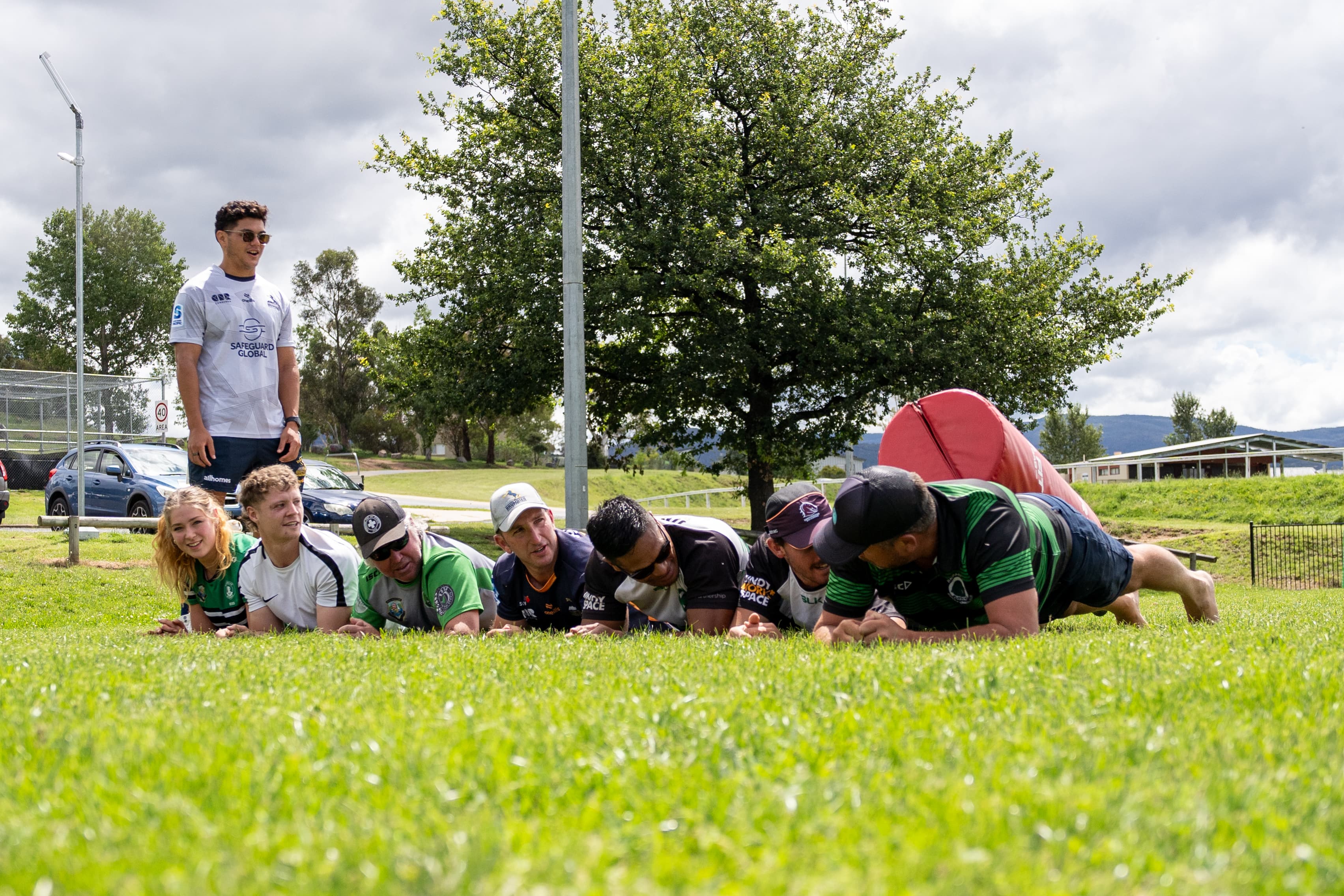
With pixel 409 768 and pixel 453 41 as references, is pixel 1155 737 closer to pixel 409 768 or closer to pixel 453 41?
pixel 409 768

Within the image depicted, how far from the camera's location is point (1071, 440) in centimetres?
10594

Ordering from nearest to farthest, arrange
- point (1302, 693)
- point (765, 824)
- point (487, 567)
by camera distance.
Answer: point (765, 824) → point (1302, 693) → point (487, 567)

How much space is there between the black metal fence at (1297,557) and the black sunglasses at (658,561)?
2198 cm

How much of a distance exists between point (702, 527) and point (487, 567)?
7.49 ft

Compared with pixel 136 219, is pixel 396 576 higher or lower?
lower

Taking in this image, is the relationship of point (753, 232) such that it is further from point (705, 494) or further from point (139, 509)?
point (705, 494)

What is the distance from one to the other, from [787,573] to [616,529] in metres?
1.39

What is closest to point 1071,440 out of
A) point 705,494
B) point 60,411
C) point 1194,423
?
point 1194,423

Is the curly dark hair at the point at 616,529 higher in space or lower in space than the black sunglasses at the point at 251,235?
lower

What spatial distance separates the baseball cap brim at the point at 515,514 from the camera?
6.64m

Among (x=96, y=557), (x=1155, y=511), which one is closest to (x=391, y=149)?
(x=96, y=557)

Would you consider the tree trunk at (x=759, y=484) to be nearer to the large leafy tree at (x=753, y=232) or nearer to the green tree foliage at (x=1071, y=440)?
the large leafy tree at (x=753, y=232)

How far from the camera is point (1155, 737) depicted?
9.56 ft

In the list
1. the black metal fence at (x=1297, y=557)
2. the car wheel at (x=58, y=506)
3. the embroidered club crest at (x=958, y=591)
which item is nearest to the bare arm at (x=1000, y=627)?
the embroidered club crest at (x=958, y=591)
